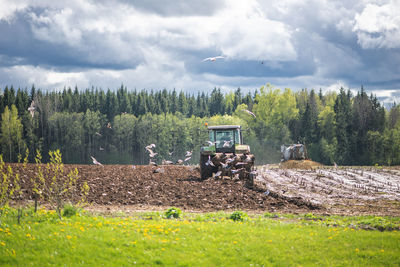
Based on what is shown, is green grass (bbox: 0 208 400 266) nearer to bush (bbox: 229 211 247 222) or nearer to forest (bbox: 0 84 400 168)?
bush (bbox: 229 211 247 222)

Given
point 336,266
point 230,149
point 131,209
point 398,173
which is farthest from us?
point 398,173

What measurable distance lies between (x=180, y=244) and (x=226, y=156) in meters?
16.5

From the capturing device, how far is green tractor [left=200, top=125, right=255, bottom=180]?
26.2 metres

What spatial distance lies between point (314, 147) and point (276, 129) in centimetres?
970

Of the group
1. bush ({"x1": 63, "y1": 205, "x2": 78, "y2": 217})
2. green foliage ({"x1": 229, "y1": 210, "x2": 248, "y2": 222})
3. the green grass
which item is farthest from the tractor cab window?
bush ({"x1": 63, "y1": 205, "x2": 78, "y2": 217})

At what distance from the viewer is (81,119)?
4316 inches

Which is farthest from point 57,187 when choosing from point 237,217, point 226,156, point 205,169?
point 205,169

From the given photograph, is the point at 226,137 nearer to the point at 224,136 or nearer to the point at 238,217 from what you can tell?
the point at 224,136

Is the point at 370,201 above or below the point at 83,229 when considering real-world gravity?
below

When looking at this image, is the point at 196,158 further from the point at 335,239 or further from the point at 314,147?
the point at 335,239

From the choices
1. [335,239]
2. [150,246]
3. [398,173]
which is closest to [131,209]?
[150,246]

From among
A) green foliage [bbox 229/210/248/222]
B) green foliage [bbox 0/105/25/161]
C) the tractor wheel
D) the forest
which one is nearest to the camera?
green foliage [bbox 229/210/248/222]

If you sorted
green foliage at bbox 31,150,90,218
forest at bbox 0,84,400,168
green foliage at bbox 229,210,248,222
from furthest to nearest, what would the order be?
forest at bbox 0,84,400,168
green foliage at bbox 229,210,248,222
green foliage at bbox 31,150,90,218

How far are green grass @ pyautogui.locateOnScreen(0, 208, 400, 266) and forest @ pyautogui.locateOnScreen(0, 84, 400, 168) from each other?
66108 mm
